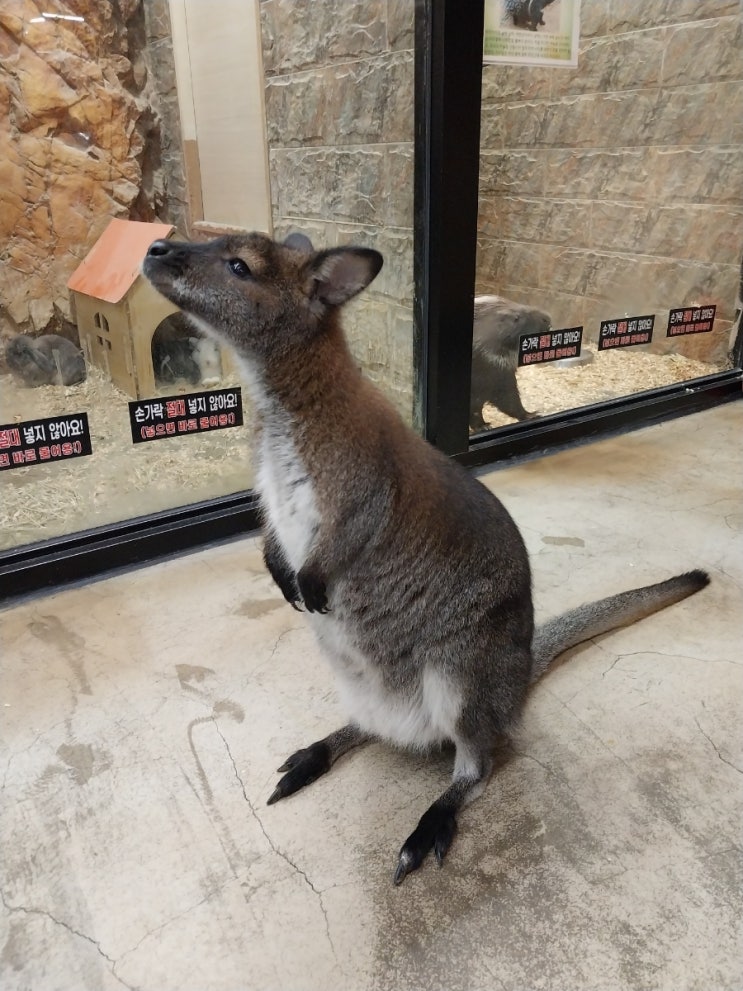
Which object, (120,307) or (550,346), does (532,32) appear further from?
(120,307)

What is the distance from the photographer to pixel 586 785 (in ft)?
5.71

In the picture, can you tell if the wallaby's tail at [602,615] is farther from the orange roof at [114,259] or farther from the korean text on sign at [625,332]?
the korean text on sign at [625,332]

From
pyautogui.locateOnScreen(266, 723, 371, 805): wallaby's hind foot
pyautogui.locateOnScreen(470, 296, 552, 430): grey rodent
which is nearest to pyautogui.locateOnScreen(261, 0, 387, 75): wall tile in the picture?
pyautogui.locateOnScreen(470, 296, 552, 430): grey rodent

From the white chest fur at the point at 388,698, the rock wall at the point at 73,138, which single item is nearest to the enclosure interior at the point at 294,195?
the rock wall at the point at 73,138

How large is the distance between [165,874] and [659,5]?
4644 mm

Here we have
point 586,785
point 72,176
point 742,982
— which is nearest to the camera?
point 742,982

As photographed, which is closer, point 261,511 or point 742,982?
point 742,982

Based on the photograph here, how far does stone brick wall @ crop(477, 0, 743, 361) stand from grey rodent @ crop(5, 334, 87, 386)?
195cm

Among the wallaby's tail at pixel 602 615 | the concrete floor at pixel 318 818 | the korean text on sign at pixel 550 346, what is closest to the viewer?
the concrete floor at pixel 318 818

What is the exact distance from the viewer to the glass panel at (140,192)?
2.53 m

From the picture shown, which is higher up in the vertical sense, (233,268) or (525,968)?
(233,268)

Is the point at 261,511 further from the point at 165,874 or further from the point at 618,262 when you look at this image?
the point at 618,262

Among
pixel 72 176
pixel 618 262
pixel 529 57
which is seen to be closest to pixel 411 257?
pixel 529 57

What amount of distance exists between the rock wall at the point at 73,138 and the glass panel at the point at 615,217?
60.9 inches
